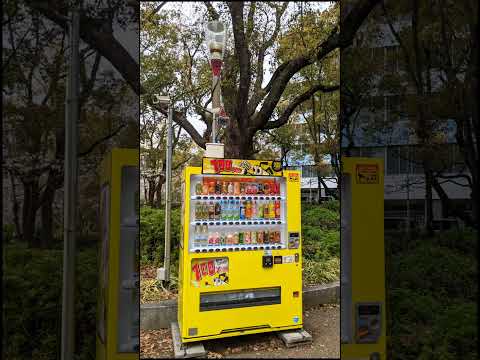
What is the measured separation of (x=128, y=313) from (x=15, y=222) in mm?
605

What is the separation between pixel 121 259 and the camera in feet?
4.23

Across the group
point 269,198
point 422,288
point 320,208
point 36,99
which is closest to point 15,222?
point 36,99

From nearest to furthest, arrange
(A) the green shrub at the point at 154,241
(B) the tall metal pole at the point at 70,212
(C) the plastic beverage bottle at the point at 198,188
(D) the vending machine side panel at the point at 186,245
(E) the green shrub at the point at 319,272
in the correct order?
1. (B) the tall metal pole at the point at 70,212
2. (D) the vending machine side panel at the point at 186,245
3. (C) the plastic beverage bottle at the point at 198,188
4. (E) the green shrub at the point at 319,272
5. (A) the green shrub at the point at 154,241

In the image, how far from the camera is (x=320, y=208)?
25.3 feet

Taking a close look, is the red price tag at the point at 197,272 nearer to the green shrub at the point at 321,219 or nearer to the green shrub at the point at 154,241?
the green shrub at the point at 154,241

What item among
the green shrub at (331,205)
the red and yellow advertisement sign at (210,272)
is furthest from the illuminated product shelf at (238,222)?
the green shrub at (331,205)

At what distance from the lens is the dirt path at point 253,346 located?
2.98 meters

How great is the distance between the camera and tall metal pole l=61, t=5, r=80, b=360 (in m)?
1.31

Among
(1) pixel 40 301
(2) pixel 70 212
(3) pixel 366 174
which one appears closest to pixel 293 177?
(3) pixel 366 174

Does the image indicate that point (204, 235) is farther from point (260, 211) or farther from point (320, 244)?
point (320, 244)

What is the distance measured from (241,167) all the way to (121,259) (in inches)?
66.3

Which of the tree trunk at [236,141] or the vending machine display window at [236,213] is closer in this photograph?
the vending machine display window at [236,213]

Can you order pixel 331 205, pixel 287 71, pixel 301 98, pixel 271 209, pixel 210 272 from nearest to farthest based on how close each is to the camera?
pixel 210 272 → pixel 271 209 → pixel 287 71 → pixel 301 98 → pixel 331 205

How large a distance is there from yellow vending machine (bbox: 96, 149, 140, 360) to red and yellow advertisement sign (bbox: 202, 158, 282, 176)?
4.69 ft
